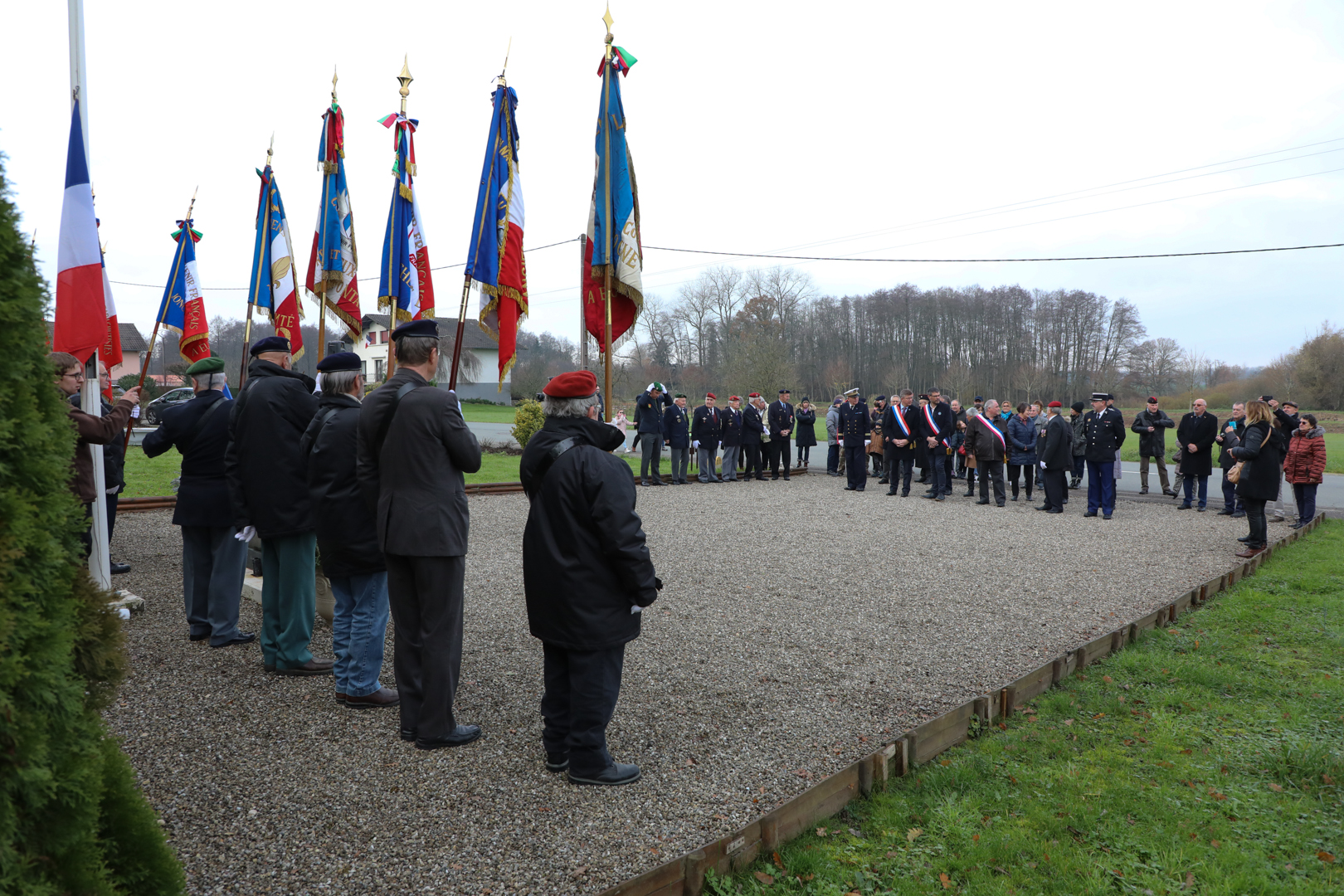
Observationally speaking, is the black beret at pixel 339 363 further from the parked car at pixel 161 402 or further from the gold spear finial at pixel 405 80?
the parked car at pixel 161 402

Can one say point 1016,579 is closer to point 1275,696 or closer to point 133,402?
point 1275,696

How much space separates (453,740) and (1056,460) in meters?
12.3

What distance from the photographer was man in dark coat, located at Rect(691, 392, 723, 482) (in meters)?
18.5

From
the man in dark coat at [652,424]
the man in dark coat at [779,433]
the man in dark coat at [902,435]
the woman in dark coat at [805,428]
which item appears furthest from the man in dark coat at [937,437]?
the man in dark coat at [652,424]

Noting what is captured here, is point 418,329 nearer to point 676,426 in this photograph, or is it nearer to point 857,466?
point 676,426

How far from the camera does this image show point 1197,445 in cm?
1355

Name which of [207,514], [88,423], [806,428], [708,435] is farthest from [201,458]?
[806,428]

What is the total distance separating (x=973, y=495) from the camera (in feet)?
53.3

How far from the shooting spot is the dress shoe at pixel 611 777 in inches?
149

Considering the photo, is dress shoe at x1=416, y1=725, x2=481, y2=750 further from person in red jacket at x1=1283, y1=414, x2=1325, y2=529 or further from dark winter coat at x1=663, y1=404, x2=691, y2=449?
dark winter coat at x1=663, y1=404, x2=691, y2=449

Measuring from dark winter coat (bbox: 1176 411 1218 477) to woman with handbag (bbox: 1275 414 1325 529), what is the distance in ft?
5.42

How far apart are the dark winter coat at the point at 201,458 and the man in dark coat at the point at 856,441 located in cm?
1352

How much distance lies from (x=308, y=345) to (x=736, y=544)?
4669cm

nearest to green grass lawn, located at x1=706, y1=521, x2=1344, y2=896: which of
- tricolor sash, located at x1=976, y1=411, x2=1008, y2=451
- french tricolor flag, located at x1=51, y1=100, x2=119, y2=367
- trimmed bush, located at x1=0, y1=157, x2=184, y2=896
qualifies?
trimmed bush, located at x1=0, y1=157, x2=184, y2=896
